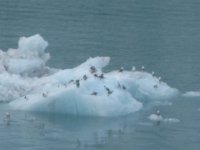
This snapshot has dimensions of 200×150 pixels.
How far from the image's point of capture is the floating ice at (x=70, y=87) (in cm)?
4316

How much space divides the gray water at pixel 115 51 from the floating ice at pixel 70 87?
580 millimetres

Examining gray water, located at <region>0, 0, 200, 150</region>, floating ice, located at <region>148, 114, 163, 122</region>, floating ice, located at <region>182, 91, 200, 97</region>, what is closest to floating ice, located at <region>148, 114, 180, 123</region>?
floating ice, located at <region>148, 114, 163, 122</region>

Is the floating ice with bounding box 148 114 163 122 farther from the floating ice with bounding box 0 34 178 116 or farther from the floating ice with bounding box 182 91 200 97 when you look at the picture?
the floating ice with bounding box 182 91 200 97

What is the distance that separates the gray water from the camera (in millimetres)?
40062

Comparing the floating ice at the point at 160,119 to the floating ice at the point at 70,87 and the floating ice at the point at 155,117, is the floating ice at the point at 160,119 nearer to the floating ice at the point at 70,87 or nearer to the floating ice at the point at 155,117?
the floating ice at the point at 155,117

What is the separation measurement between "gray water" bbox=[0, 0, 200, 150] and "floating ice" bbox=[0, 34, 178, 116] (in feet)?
1.90

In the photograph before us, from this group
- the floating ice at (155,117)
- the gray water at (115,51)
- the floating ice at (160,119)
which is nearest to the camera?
the gray water at (115,51)

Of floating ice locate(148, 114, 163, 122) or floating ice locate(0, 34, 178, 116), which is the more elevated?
floating ice locate(0, 34, 178, 116)

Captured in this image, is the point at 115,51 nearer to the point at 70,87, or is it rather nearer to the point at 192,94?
the point at 192,94

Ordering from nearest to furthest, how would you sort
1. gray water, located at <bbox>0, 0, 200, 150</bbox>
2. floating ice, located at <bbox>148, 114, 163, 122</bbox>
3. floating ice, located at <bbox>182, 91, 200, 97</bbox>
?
gray water, located at <bbox>0, 0, 200, 150</bbox> < floating ice, located at <bbox>148, 114, 163, 122</bbox> < floating ice, located at <bbox>182, 91, 200, 97</bbox>

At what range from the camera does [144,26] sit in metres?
69.2

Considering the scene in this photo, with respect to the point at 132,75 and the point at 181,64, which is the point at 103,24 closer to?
the point at 181,64

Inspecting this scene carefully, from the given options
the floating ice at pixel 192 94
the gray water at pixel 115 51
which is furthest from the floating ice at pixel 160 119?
the floating ice at pixel 192 94

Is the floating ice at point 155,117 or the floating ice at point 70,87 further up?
the floating ice at point 70,87
